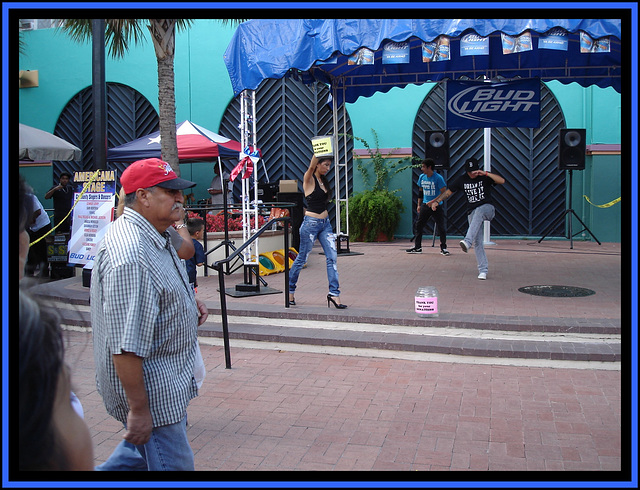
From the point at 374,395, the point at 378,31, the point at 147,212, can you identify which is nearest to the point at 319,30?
the point at 378,31

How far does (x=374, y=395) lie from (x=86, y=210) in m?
6.14

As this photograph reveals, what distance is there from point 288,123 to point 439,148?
475 cm

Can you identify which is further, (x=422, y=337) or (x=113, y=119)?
(x=113, y=119)

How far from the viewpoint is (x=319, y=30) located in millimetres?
8398

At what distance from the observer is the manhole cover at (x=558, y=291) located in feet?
27.8

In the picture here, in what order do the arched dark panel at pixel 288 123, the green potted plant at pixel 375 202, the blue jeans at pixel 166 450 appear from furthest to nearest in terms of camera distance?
the arched dark panel at pixel 288 123, the green potted plant at pixel 375 202, the blue jeans at pixel 166 450

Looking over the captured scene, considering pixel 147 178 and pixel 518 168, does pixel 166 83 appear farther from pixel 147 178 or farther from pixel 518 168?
pixel 518 168

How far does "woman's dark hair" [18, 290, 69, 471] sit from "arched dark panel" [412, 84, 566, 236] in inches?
578

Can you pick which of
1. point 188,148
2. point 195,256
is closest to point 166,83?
point 188,148

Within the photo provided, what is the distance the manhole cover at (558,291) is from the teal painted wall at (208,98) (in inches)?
242

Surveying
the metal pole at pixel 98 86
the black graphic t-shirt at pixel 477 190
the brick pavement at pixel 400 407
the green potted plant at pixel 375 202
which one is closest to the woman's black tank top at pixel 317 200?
the brick pavement at pixel 400 407

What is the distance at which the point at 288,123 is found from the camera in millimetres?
17359

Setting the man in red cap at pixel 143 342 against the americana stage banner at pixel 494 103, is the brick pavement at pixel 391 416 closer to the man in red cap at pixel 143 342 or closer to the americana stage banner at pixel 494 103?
the man in red cap at pixel 143 342
